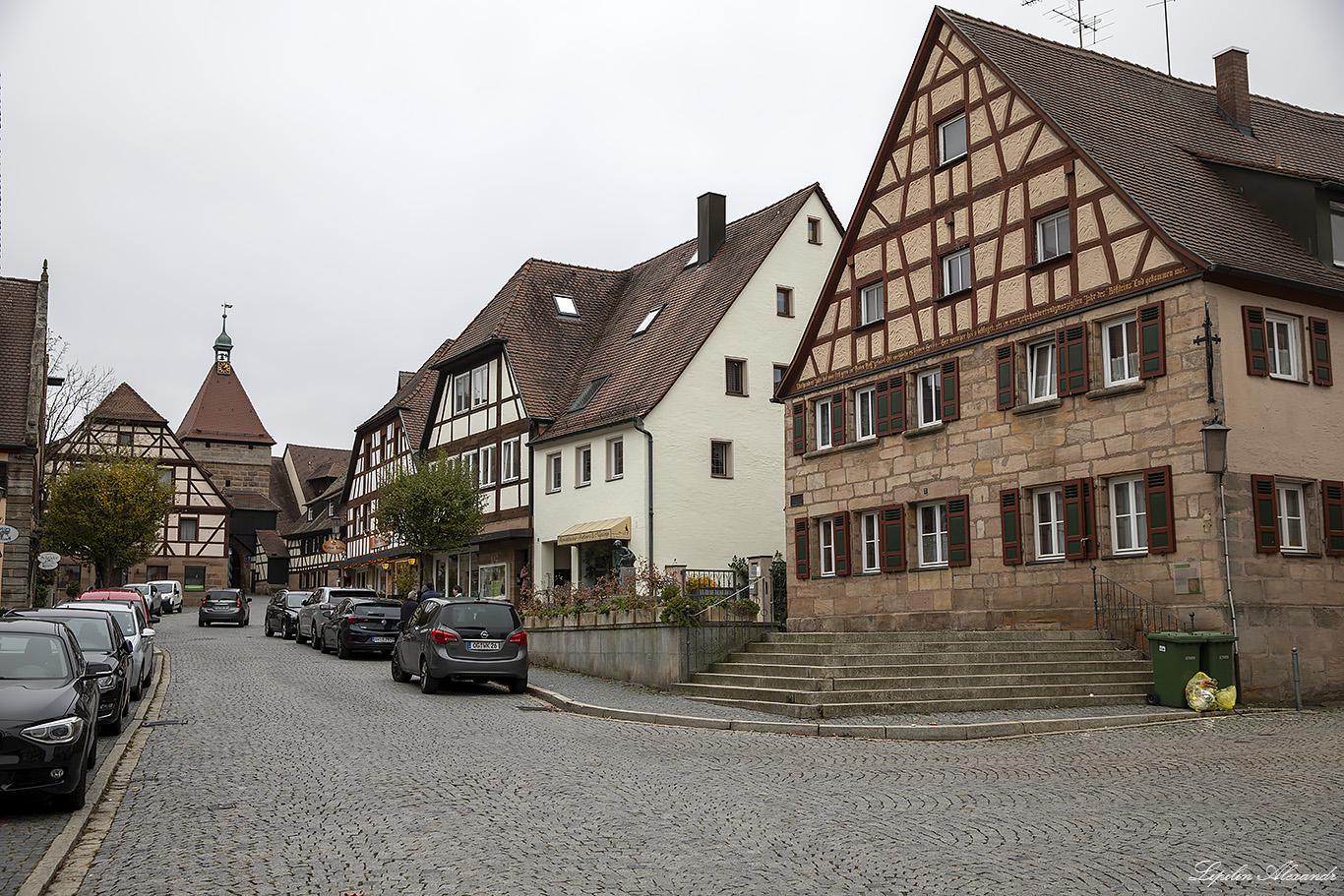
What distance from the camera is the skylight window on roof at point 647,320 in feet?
131

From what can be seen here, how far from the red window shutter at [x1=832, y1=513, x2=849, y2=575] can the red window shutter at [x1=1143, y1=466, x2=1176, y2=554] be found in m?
7.65

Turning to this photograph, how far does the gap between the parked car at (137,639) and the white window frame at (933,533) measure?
551 inches

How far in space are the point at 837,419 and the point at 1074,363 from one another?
6.59 m

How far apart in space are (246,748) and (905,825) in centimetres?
762

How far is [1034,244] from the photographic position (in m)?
23.2

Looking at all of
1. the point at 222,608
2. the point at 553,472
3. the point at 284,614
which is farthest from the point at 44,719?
the point at 222,608

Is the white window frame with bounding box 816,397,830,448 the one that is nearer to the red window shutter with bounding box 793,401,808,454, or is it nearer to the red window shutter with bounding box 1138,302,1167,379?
the red window shutter with bounding box 793,401,808,454

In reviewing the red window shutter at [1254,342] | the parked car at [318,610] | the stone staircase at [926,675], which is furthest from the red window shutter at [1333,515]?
the parked car at [318,610]

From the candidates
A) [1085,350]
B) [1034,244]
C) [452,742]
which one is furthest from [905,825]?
[1034,244]

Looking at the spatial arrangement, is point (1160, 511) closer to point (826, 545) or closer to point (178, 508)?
point (826, 545)

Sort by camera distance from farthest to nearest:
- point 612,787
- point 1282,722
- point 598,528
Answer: point 598,528, point 1282,722, point 612,787

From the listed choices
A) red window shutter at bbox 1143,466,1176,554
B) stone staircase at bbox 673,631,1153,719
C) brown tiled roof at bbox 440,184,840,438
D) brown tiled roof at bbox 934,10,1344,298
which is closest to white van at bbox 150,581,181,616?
brown tiled roof at bbox 440,184,840,438

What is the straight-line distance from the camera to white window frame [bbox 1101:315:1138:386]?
823 inches

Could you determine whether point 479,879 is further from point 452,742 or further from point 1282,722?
point 1282,722
